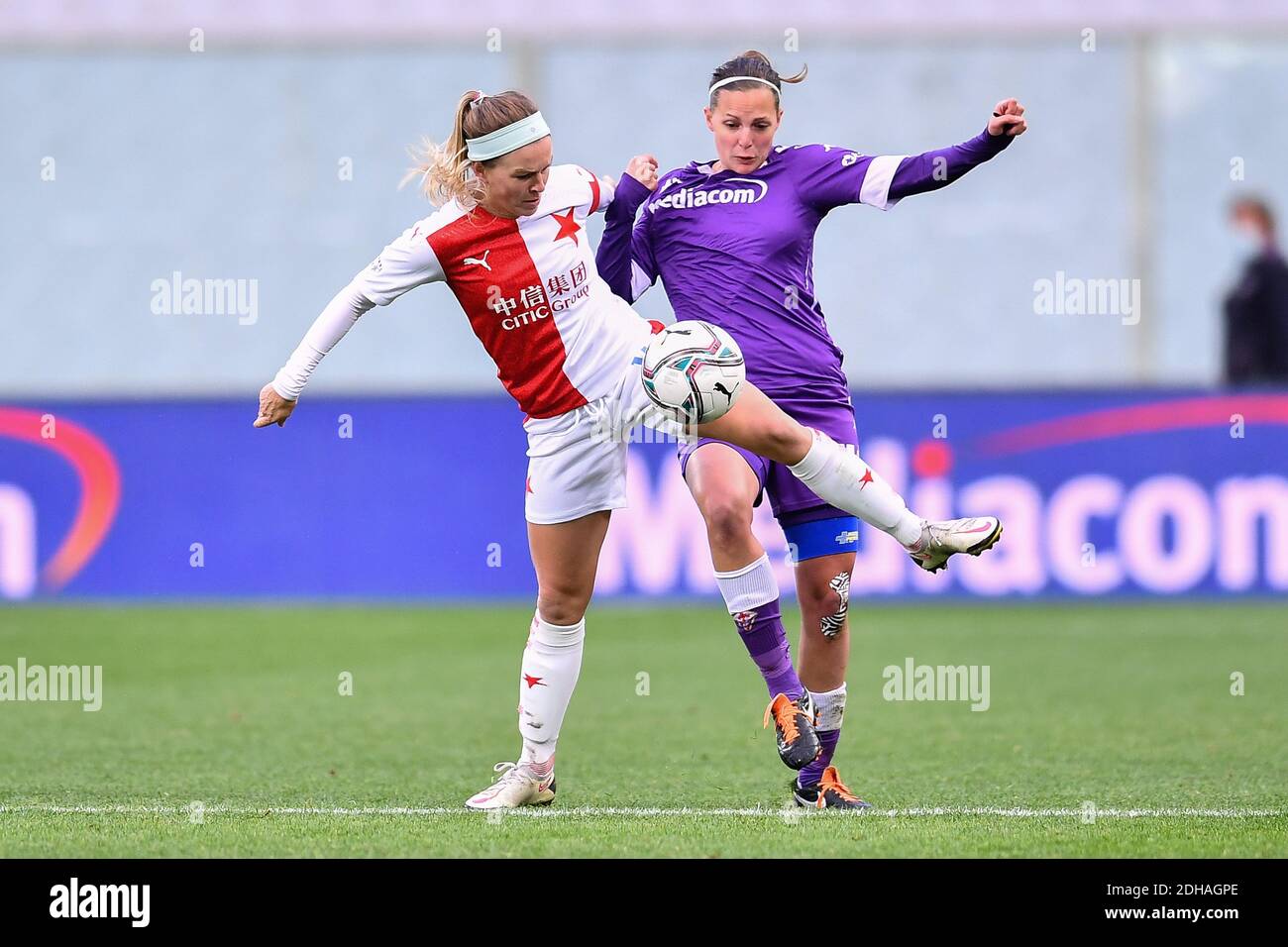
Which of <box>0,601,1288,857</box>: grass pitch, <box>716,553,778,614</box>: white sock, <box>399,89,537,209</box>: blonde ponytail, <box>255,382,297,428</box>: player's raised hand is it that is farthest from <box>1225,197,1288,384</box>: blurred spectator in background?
<box>255,382,297,428</box>: player's raised hand

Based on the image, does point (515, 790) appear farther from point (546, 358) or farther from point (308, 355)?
point (308, 355)

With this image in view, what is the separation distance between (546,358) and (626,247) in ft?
1.91

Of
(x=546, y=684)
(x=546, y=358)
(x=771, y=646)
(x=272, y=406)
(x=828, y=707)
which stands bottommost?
(x=828, y=707)

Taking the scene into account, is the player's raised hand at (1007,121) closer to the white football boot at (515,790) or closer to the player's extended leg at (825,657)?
the player's extended leg at (825,657)

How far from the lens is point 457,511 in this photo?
12625mm

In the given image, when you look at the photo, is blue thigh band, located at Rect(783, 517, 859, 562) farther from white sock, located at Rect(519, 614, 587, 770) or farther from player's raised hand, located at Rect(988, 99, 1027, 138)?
player's raised hand, located at Rect(988, 99, 1027, 138)

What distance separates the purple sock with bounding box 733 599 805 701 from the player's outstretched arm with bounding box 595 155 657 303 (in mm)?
1134

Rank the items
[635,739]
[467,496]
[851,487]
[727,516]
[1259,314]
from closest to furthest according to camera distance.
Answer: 1. [851,487]
2. [727,516]
3. [635,739]
4. [467,496]
5. [1259,314]

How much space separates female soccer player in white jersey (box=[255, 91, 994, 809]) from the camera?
215 inches

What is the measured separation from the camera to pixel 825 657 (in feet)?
19.7

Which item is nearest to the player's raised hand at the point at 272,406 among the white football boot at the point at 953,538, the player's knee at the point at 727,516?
the player's knee at the point at 727,516

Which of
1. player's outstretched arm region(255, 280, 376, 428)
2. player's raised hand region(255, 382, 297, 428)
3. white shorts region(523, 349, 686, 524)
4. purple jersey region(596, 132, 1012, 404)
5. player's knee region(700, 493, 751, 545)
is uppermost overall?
purple jersey region(596, 132, 1012, 404)

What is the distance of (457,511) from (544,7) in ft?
19.9

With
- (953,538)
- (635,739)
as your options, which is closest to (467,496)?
(635,739)
